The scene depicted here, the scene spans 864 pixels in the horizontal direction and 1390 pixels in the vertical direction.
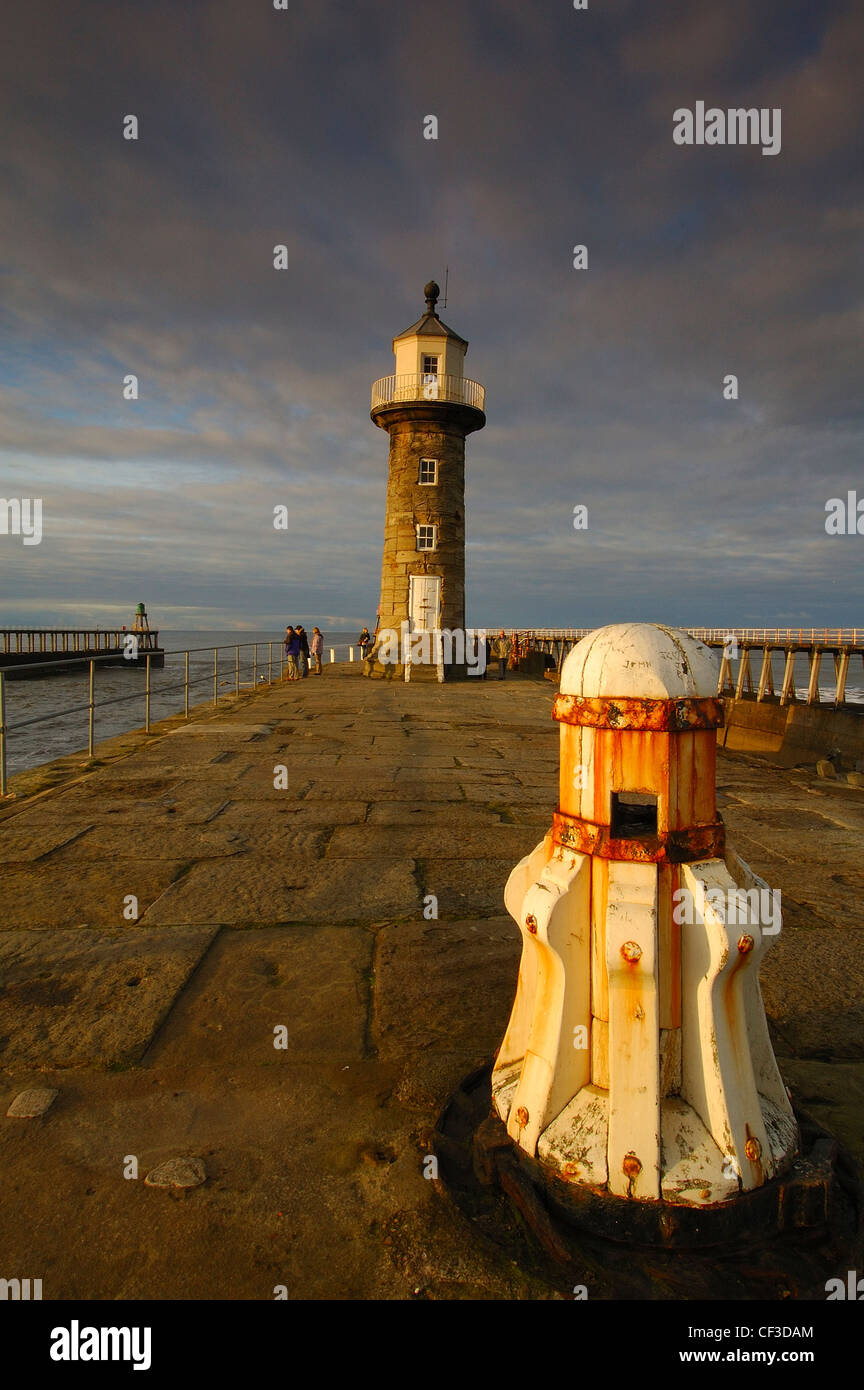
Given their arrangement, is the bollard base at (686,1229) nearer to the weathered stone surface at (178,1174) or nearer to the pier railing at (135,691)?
the weathered stone surface at (178,1174)

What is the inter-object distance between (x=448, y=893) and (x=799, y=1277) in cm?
277

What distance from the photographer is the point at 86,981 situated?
3.19 m

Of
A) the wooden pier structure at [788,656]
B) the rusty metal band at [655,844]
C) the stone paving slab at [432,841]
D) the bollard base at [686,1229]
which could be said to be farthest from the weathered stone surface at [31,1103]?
the wooden pier structure at [788,656]

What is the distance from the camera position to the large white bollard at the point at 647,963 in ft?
6.22

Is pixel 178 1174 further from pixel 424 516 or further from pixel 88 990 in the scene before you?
pixel 424 516

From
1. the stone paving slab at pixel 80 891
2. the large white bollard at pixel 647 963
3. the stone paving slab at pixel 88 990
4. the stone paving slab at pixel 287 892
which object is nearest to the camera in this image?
the large white bollard at pixel 647 963

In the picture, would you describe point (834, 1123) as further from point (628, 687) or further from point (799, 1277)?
point (628, 687)

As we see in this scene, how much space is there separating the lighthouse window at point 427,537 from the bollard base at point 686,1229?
2165 centimetres

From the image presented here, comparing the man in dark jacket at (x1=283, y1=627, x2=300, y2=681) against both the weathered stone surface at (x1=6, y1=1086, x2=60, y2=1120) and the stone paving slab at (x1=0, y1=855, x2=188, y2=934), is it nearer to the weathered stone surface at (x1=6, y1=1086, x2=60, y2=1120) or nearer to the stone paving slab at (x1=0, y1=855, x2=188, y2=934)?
the stone paving slab at (x1=0, y1=855, x2=188, y2=934)

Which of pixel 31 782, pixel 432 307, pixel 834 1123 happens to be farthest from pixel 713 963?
pixel 432 307

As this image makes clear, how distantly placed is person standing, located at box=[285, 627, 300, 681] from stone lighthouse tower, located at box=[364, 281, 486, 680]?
239 cm

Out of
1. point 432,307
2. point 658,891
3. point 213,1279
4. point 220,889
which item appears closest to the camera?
point 213,1279

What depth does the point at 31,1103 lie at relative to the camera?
2355 millimetres

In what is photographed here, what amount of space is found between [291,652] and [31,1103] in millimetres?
19880
